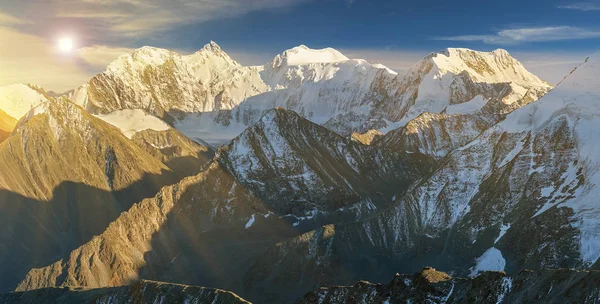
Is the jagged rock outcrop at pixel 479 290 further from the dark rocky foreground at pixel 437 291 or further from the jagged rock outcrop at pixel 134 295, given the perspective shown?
the jagged rock outcrop at pixel 134 295

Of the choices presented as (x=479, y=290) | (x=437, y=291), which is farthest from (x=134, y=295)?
(x=479, y=290)

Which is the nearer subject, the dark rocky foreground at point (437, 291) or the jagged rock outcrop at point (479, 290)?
the jagged rock outcrop at point (479, 290)

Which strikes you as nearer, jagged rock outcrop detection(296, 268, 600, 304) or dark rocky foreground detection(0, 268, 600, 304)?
jagged rock outcrop detection(296, 268, 600, 304)

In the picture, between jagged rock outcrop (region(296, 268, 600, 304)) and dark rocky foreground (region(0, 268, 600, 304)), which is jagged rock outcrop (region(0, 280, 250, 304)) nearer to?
dark rocky foreground (region(0, 268, 600, 304))

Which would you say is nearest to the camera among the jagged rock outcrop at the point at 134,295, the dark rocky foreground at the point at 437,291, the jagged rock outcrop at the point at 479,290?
the jagged rock outcrop at the point at 479,290

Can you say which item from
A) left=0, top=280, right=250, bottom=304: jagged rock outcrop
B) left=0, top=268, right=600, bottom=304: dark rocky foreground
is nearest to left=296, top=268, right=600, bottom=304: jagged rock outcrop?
left=0, top=268, right=600, bottom=304: dark rocky foreground

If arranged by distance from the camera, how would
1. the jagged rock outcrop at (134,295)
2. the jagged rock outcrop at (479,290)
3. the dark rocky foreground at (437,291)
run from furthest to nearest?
the jagged rock outcrop at (134,295)
the dark rocky foreground at (437,291)
the jagged rock outcrop at (479,290)

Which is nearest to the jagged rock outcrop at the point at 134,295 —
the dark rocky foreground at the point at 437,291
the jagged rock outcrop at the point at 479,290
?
the dark rocky foreground at the point at 437,291

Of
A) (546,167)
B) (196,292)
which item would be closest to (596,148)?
(546,167)
